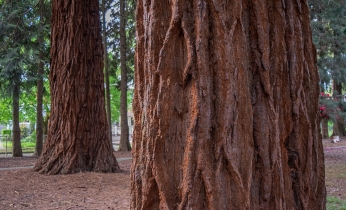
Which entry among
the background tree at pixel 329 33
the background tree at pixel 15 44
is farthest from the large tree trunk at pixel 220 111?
the background tree at pixel 15 44

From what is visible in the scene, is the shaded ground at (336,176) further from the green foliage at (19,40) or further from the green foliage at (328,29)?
the green foliage at (19,40)

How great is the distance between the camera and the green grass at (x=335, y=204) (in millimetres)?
5413

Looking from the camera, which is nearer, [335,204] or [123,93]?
[335,204]

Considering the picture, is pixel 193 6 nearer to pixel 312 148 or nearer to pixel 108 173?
pixel 312 148

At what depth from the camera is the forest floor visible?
570 cm

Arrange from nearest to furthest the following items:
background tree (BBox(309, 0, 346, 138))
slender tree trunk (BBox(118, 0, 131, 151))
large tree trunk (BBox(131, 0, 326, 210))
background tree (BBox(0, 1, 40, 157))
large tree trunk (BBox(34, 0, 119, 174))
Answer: large tree trunk (BBox(131, 0, 326, 210))
large tree trunk (BBox(34, 0, 119, 174))
background tree (BBox(309, 0, 346, 138))
background tree (BBox(0, 1, 40, 157))
slender tree trunk (BBox(118, 0, 131, 151))

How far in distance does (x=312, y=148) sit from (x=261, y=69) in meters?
0.76

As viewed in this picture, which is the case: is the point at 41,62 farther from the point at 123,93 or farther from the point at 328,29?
the point at 328,29

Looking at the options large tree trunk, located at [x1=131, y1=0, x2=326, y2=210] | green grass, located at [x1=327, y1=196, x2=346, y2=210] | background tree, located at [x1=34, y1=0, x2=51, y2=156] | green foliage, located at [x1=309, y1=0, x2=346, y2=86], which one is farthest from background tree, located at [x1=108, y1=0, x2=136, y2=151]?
large tree trunk, located at [x1=131, y1=0, x2=326, y2=210]

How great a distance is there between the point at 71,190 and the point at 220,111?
5005 mm

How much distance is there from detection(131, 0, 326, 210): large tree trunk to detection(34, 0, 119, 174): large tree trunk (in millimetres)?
6093

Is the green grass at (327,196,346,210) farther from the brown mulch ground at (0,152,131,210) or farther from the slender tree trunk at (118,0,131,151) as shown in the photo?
the slender tree trunk at (118,0,131,151)

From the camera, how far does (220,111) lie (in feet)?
8.39

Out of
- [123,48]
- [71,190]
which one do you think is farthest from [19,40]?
[71,190]
